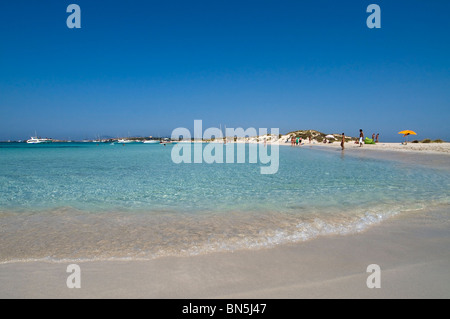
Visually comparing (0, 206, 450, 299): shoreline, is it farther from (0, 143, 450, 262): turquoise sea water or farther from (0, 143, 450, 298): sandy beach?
(0, 143, 450, 262): turquoise sea water

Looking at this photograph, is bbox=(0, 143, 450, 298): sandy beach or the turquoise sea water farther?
the turquoise sea water

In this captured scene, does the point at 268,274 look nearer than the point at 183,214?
Yes

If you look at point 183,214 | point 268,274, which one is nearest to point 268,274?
point 268,274

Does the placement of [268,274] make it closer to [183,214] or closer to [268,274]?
[268,274]

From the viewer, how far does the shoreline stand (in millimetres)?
2707

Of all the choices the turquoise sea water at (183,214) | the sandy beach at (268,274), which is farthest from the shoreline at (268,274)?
the turquoise sea water at (183,214)

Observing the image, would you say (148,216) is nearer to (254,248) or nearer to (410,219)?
(254,248)

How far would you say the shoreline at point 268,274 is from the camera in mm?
2707

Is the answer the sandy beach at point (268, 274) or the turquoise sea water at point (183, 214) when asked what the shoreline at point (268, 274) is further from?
the turquoise sea water at point (183, 214)

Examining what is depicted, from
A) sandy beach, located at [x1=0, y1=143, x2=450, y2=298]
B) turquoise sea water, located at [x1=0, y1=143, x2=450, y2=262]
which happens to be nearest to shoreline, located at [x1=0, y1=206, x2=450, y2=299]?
sandy beach, located at [x1=0, y1=143, x2=450, y2=298]

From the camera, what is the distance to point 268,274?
3088 mm
